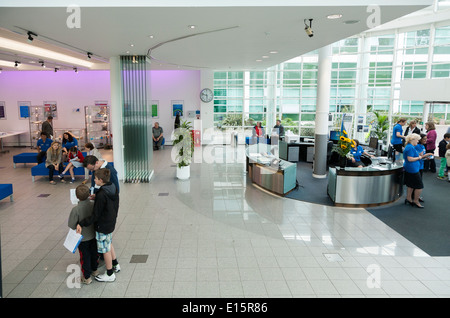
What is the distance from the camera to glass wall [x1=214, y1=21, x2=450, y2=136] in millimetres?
15188

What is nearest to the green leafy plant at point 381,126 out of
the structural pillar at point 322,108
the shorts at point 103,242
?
the structural pillar at point 322,108

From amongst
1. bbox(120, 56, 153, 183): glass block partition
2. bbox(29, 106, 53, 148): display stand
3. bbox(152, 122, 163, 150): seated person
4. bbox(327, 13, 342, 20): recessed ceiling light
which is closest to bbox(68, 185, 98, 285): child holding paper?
bbox(327, 13, 342, 20): recessed ceiling light

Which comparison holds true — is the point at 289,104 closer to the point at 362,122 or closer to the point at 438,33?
the point at 362,122

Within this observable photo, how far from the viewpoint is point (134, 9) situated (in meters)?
4.99

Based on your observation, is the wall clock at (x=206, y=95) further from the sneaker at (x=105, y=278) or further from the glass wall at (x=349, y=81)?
the sneaker at (x=105, y=278)

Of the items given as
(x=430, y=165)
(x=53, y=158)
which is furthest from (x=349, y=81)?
(x=53, y=158)

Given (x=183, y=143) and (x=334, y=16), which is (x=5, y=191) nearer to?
(x=183, y=143)

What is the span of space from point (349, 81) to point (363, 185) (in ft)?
38.9

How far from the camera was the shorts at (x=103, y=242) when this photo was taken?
193 inches

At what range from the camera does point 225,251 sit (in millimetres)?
5949

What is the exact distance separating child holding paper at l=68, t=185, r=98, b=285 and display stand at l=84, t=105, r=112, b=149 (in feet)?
46.0

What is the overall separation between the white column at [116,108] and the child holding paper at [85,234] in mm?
6315

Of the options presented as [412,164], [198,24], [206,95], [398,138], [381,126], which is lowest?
[412,164]

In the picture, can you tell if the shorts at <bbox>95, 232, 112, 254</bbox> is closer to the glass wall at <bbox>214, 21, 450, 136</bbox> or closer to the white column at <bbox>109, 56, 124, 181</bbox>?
the white column at <bbox>109, 56, 124, 181</bbox>
